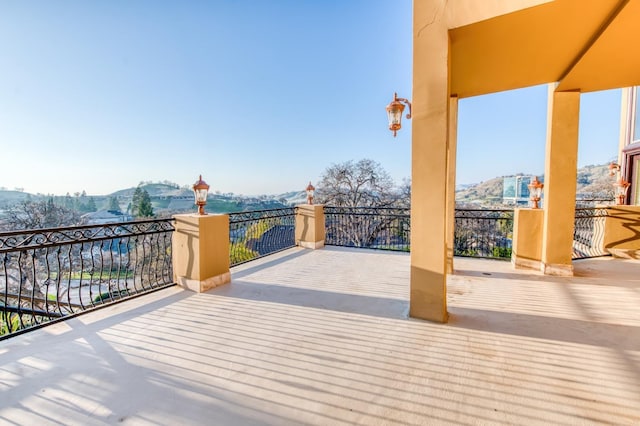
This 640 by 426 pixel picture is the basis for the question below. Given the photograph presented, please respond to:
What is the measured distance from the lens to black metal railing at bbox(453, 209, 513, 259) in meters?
5.69

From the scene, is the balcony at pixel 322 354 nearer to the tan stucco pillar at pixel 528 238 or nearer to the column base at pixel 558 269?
the column base at pixel 558 269

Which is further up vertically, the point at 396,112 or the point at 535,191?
the point at 396,112

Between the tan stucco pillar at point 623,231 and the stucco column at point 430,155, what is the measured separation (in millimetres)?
5724

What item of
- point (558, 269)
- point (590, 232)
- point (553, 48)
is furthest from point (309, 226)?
point (590, 232)

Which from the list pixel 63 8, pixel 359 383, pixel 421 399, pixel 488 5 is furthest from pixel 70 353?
pixel 63 8

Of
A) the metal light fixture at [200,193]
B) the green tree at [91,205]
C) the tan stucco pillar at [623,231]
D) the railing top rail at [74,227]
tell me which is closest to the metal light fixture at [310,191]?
the metal light fixture at [200,193]

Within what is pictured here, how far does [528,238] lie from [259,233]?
516 cm

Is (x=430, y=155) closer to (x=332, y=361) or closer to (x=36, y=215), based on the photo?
(x=332, y=361)

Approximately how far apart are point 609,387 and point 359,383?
161cm

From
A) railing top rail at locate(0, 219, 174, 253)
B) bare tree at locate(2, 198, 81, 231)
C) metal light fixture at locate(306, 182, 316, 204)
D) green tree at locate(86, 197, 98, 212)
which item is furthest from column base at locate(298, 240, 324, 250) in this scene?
green tree at locate(86, 197, 98, 212)

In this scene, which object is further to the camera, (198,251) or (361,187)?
(361,187)

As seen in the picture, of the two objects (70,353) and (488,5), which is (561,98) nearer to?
(488,5)

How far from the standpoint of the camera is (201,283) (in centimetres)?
353

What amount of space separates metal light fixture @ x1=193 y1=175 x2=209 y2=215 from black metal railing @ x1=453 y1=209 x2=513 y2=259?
16.1 feet
